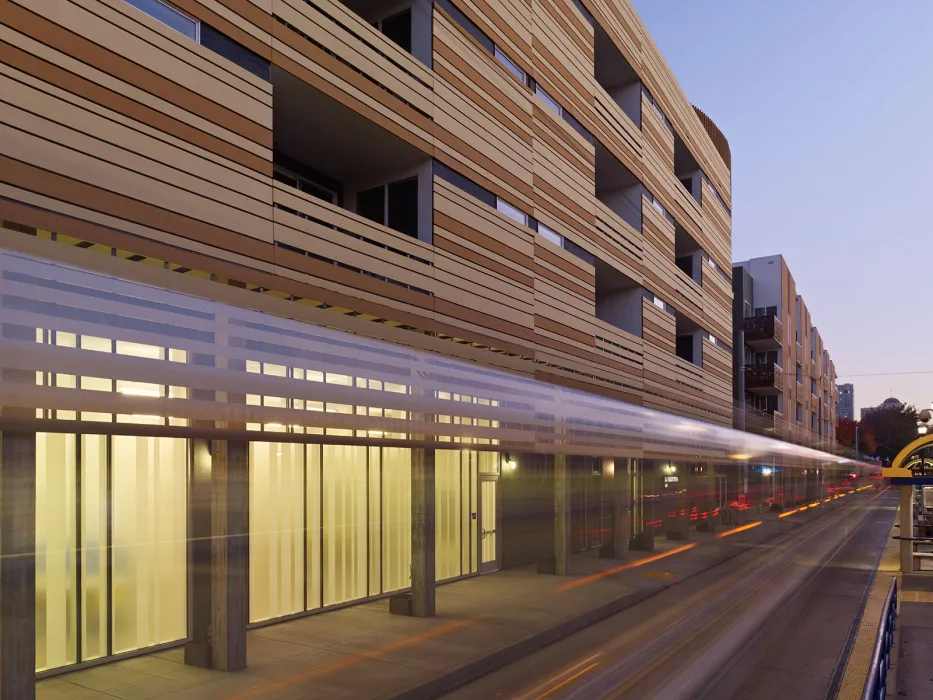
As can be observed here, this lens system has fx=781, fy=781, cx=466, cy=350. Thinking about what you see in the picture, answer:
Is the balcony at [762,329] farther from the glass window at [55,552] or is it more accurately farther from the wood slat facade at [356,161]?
the glass window at [55,552]

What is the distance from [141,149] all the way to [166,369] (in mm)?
2919

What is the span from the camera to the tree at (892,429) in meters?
142

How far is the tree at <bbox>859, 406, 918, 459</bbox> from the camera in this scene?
14212cm

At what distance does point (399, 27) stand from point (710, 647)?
12.1 metres

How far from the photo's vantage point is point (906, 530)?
1803 centimetres

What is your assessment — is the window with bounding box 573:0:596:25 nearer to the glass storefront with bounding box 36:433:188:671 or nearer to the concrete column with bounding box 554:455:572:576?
the concrete column with bounding box 554:455:572:576

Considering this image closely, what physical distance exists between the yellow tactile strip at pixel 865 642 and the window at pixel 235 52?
10312 mm

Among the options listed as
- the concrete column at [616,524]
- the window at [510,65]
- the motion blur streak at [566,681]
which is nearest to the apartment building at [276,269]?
the window at [510,65]

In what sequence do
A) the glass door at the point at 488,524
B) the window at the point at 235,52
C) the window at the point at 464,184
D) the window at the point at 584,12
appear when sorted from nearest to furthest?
the window at the point at 235,52 → the window at the point at 464,184 → the glass door at the point at 488,524 → the window at the point at 584,12

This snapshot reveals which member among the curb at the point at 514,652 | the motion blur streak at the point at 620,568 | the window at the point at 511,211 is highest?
the window at the point at 511,211

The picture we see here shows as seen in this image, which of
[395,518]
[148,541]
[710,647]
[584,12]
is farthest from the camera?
[584,12]

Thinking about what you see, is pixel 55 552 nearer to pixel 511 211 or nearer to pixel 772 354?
pixel 511 211

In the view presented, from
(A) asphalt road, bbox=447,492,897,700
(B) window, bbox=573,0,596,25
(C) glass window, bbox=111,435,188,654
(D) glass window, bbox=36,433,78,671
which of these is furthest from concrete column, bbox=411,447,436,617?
(B) window, bbox=573,0,596,25

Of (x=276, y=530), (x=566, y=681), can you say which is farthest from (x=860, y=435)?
(x=566, y=681)
